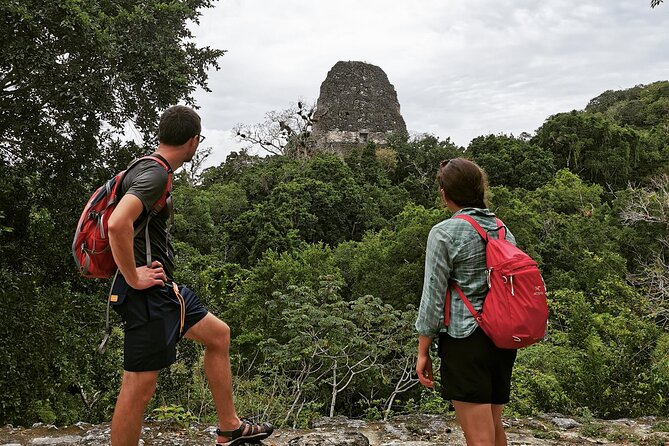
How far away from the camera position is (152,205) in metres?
2.10

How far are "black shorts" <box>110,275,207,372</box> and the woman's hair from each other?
1.20 m

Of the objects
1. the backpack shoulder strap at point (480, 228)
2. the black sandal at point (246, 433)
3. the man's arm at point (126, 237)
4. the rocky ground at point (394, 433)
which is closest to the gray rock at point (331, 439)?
the rocky ground at point (394, 433)

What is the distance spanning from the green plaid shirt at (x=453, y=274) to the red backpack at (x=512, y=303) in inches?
1.9

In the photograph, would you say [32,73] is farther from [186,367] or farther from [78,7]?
[186,367]

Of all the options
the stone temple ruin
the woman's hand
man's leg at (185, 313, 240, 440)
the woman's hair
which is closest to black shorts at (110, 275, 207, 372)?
man's leg at (185, 313, 240, 440)

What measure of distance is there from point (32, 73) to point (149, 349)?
4447 millimetres

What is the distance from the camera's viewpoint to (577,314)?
799 cm

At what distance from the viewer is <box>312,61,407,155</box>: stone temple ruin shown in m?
28.4

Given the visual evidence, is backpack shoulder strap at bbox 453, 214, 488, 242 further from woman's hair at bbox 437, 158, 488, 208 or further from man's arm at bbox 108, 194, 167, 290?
man's arm at bbox 108, 194, 167, 290

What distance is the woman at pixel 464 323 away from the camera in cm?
195

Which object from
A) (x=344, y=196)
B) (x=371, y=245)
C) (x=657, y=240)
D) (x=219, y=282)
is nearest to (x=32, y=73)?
(x=219, y=282)

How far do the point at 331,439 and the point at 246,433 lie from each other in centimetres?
86

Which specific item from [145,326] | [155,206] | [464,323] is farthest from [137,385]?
[464,323]

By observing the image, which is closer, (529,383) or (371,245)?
(529,383)
